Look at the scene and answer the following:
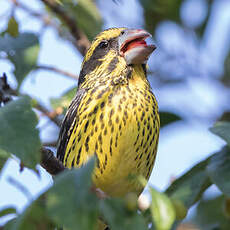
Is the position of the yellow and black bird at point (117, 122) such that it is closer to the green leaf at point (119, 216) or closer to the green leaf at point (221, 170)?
the green leaf at point (221, 170)

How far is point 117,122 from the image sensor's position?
339cm

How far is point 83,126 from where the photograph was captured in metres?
3.49

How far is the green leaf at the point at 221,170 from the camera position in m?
2.42

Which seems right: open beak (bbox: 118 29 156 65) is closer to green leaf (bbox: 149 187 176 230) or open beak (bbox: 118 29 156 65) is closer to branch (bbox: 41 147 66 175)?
branch (bbox: 41 147 66 175)

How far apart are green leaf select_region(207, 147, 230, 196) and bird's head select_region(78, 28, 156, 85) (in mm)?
1266

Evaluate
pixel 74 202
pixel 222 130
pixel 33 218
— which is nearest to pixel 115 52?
pixel 222 130

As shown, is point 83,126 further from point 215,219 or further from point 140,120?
point 215,219

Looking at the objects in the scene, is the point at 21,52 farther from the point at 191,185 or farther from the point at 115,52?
the point at 191,185

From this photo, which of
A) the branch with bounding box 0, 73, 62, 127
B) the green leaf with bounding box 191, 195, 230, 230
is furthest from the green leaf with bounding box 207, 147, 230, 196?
the green leaf with bounding box 191, 195, 230, 230

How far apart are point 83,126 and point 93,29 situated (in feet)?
5.05

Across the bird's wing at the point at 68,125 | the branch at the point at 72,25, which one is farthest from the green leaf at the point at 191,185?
the branch at the point at 72,25

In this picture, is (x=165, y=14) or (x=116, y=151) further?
(x=165, y=14)

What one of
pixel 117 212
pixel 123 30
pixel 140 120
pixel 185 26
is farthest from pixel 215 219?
pixel 117 212

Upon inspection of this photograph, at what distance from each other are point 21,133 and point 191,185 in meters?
1.10
